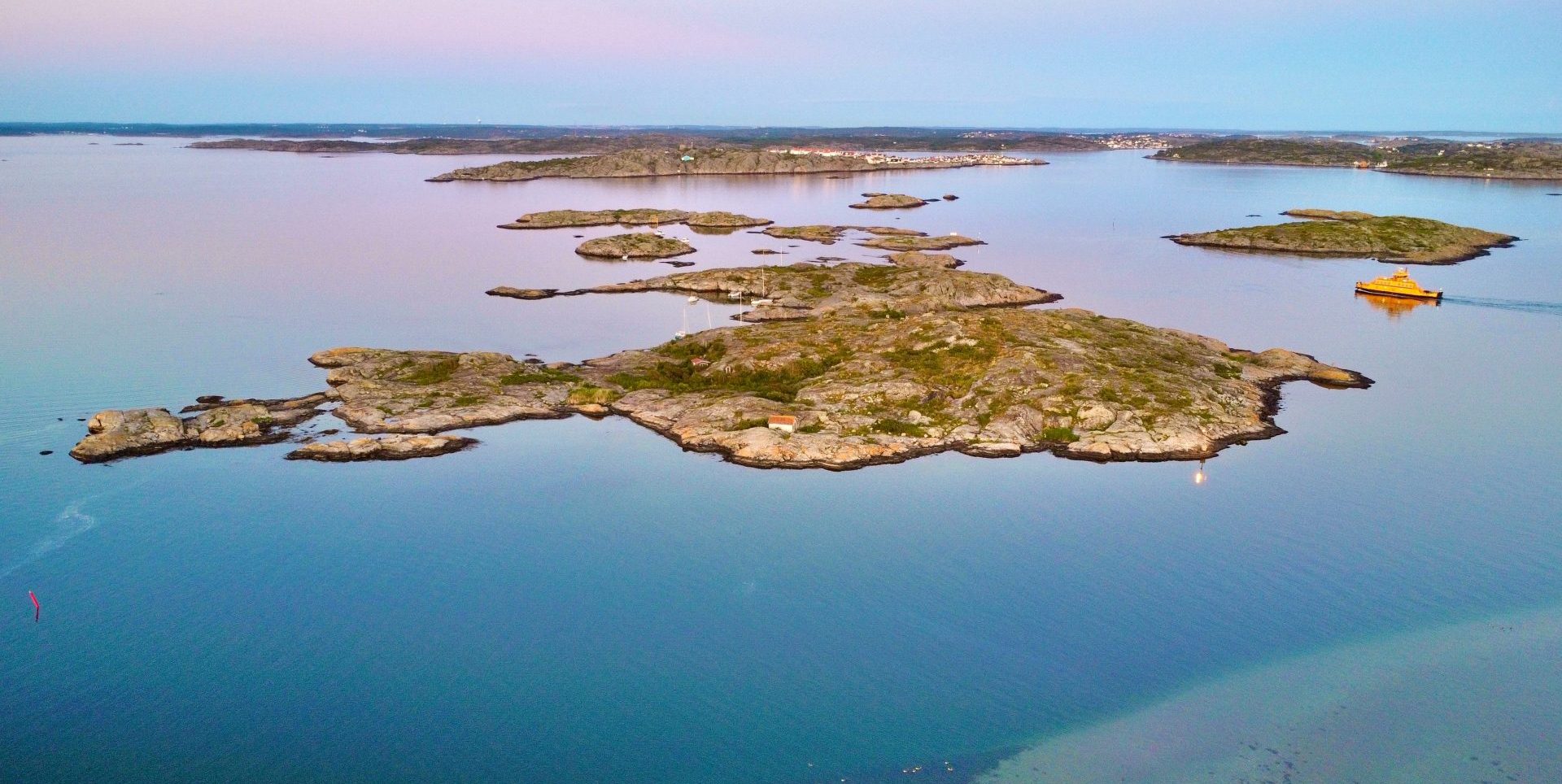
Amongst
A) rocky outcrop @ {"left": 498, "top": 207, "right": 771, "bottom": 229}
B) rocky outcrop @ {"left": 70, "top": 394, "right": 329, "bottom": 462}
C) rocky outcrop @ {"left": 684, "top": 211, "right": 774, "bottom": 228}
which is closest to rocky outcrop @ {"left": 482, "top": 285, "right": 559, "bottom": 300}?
rocky outcrop @ {"left": 70, "top": 394, "right": 329, "bottom": 462}

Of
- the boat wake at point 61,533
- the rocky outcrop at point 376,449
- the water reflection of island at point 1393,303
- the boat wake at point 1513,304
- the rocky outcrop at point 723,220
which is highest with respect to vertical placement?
the rocky outcrop at point 723,220

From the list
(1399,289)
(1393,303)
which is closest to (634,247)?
(1393,303)

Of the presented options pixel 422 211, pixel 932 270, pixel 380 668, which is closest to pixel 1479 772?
pixel 380 668

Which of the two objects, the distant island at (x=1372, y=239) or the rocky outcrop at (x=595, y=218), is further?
the rocky outcrop at (x=595, y=218)

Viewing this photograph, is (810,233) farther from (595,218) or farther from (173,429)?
(173,429)

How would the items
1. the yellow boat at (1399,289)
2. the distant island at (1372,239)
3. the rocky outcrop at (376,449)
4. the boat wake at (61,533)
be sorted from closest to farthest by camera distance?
the boat wake at (61,533) < the rocky outcrop at (376,449) < the yellow boat at (1399,289) < the distant island at (1372,239)

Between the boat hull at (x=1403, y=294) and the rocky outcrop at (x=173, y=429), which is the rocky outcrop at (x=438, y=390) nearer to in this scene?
the rocky outcrop at (x=173, y=429)

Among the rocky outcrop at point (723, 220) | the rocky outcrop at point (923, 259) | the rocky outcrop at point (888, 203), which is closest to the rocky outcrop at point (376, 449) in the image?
the rocky outcrop at point (923, 259)
